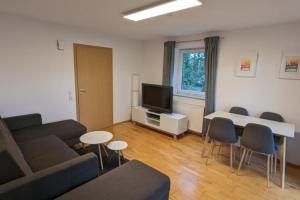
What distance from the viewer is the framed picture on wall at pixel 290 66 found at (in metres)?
2.67

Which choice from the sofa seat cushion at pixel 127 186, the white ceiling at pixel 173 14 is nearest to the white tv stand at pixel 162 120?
the white ceiling at pixel 173 14

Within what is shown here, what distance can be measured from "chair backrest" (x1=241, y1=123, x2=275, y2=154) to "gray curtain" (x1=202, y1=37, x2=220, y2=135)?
1.20 meters

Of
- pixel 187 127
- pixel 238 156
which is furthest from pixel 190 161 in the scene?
pixel 187 127

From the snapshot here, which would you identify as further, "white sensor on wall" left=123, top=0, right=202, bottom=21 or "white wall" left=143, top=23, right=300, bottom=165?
"white wall" left=143, top=23, right=300, bottom=165

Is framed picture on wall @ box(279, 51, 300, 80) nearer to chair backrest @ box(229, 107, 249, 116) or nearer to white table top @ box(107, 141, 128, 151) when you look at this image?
chair backrest @ box(229, 107, 249, 116)

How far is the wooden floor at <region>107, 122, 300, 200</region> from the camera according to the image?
218cm

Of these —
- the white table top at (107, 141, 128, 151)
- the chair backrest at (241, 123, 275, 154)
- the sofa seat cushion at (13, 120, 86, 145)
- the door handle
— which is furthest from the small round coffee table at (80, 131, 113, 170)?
the chair backrest at (241, 123, 275, 154)

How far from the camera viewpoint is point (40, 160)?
1.97 m

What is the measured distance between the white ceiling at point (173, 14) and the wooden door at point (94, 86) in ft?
2.24

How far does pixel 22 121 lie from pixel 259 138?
11.8 feet

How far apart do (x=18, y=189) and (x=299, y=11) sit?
348 centimetres

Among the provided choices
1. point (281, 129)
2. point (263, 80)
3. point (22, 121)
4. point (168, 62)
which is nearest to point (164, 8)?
point (168, 62)

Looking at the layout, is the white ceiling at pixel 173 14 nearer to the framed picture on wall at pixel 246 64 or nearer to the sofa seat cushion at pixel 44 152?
the framed picture on wall at pixel 246 64

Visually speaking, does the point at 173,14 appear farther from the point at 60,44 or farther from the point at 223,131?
the point at 60,44
